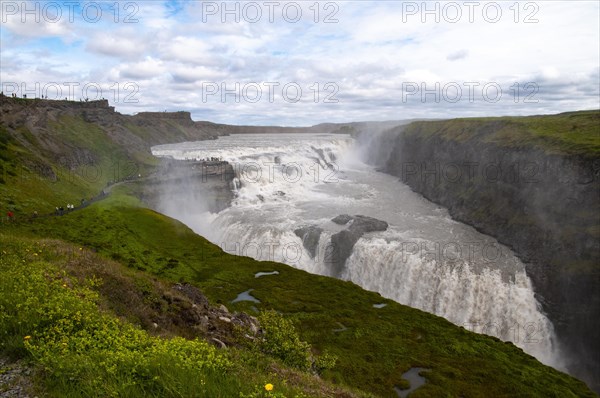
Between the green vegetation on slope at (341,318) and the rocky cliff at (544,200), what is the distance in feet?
47.6

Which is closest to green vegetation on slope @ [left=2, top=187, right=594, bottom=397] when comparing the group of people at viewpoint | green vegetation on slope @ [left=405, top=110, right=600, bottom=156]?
the group of people at viewpoint

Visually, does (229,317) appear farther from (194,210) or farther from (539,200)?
(194,210)

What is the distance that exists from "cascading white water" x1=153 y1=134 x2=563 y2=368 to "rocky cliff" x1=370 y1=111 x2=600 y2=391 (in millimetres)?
2375

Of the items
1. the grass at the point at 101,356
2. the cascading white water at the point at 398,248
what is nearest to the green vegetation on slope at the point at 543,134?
the cascading white water at the point at 398,248

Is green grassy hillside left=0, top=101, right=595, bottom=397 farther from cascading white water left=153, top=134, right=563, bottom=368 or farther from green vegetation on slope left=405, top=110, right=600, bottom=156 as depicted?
green vegetation on slope left=405, top=110, right=600, bottom=156

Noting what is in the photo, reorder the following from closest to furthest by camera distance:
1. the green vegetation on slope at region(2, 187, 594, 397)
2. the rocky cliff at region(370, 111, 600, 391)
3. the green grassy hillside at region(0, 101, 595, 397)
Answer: the green grassy hillside at region(0, 101, 595, 397) < the green vegetation on slope at region(2, 187, 594, 397) < the rocky cliff at region(370, 111, 600, 391)

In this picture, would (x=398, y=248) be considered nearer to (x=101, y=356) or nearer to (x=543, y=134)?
(x=543, y=134)

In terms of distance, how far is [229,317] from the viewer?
27922 mm

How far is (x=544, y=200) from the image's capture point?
191 ft

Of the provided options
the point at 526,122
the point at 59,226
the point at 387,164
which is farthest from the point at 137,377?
the point at 387,164

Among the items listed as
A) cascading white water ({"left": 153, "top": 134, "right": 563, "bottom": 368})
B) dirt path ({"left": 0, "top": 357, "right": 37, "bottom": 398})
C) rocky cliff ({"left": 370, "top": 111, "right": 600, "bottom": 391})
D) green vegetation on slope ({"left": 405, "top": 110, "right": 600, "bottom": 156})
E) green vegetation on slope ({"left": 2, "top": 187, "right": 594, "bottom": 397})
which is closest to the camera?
dirt path ({"left": 0, "top": 357, "right": 37, "bottom": 398})

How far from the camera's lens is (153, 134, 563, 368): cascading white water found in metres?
45.3

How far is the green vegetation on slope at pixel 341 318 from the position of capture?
29.5 metres

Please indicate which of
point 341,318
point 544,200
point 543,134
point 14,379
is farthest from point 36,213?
point 543,134
